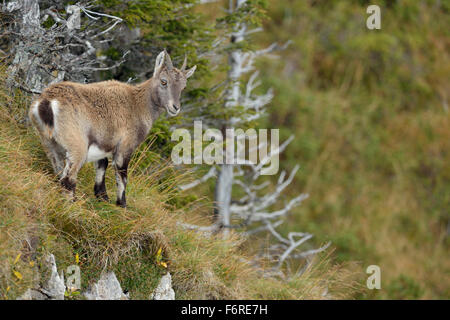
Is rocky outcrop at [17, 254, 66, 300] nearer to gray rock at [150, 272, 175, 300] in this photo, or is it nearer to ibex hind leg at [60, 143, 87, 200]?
ibex hind leg at [60, 143, 87, 200]

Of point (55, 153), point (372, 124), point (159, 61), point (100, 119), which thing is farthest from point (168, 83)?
point (372, 124)

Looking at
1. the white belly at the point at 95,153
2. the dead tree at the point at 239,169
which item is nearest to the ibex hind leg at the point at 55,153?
the white belly at the point at 95,153

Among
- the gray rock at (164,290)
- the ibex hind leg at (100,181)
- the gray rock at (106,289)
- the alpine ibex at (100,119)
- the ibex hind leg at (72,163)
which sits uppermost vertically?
the alpine ibex at (100,119)

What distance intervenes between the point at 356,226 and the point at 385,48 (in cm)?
705

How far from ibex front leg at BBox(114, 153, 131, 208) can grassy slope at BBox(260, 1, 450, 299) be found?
36.9 ft

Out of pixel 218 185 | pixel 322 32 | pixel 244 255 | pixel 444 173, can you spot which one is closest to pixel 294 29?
pixel 322 32

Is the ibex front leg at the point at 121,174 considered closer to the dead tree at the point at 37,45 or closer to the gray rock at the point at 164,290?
the gray rock at the point at 164,290

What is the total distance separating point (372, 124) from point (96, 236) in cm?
1705

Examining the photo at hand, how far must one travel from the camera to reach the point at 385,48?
930 inches

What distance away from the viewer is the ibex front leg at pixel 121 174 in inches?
317

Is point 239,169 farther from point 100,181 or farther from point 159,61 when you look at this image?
point 100,181

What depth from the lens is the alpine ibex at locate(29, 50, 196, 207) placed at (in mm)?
7336

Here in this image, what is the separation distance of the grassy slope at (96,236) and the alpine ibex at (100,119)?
1.15ft
